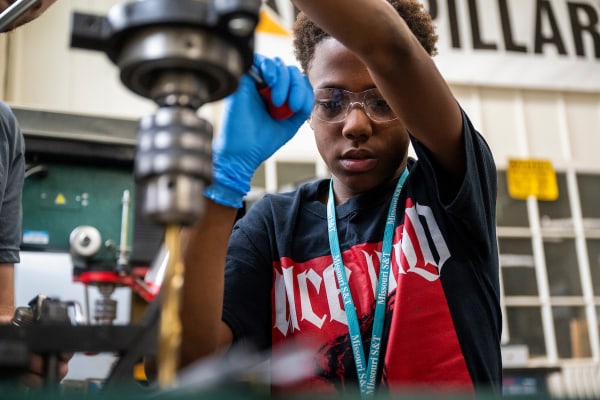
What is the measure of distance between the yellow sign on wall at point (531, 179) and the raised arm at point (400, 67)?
3.05m

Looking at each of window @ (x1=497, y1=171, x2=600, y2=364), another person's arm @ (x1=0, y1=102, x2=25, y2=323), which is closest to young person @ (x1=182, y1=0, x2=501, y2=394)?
another person's arm @ (x1=0, y1=102, x2=25, y2=323)

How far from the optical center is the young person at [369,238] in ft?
2.66

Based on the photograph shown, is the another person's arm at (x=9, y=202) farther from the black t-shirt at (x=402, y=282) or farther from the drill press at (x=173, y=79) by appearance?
the drill press at (x=173, y=79)

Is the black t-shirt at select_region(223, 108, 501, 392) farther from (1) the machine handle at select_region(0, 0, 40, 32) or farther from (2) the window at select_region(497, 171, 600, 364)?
(2) the window at select_region(497, 171, 600, 364)

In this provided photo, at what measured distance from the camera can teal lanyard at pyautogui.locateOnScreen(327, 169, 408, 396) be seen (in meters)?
0.94

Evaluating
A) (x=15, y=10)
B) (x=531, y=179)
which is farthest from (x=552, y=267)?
(x=15, y=10)

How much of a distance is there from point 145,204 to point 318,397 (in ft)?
0.64

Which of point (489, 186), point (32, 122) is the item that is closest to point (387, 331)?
point (489, 186)

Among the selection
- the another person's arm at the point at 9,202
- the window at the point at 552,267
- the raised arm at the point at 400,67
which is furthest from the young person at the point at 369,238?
the window at the point at 552,267

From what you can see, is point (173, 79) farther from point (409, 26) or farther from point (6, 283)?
point (6, 283)

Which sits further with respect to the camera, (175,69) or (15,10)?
(15,10)

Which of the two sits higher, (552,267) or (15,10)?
(552,267)

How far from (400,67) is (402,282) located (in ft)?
1.13

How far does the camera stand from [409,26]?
113cm
